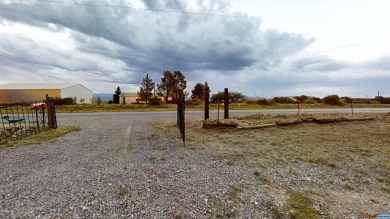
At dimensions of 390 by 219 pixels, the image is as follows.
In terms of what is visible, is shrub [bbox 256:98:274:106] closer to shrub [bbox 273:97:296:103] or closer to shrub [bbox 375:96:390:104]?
shrub [bbox 273:97:296:103]

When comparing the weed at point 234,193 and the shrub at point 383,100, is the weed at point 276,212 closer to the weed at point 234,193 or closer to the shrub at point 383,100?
the weed at point 234,193

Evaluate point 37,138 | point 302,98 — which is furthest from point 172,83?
point 37,138

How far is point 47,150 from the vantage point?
6746 mm

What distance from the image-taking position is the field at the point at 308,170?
131 inches

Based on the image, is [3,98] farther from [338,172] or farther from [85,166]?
[338,172]

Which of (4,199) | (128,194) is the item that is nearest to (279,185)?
(128,194)

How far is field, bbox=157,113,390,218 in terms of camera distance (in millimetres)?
3316

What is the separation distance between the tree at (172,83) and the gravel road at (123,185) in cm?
3972

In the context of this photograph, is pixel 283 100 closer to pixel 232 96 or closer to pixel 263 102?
pixel 263 102

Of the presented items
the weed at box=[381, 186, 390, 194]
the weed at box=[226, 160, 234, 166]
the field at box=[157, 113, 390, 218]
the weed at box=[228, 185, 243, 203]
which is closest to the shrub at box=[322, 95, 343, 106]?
the field at box=[157, 113, 390, 218]

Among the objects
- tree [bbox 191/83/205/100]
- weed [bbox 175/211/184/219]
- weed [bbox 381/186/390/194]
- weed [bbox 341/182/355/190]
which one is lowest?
weed [bbox 381/186/390/194]

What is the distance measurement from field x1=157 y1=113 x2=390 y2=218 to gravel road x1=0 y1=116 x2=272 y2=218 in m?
0.19

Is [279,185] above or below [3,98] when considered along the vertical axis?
below

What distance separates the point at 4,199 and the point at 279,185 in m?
4.84
